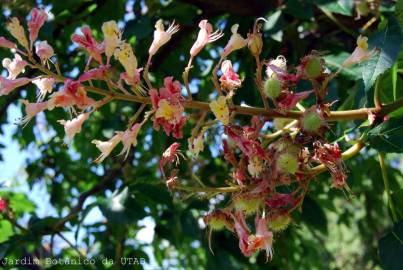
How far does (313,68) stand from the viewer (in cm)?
111

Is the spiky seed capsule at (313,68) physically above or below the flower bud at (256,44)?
below

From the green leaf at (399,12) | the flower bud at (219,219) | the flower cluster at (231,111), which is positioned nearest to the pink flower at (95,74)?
the flower cluster at (231,111)

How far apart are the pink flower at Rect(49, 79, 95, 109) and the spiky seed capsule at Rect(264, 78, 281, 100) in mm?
305

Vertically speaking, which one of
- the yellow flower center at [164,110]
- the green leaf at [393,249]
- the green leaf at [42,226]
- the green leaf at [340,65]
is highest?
the yellow flower center at [164,110]

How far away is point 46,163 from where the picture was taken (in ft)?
9.96

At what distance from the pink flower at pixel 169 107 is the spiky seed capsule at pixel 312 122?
0.21 meters

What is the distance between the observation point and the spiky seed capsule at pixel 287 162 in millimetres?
1066

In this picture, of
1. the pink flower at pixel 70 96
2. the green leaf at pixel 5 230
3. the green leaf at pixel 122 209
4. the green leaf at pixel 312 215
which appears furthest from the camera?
the green leaf at pixel 312 215

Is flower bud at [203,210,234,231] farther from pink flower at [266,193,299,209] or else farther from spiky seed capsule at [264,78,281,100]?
spiky seed capsule at [264,78,281,100]

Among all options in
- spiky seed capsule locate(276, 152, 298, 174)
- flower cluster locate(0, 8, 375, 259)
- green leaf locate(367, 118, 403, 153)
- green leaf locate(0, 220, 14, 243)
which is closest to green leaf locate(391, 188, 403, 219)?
green leaf locate(367, 118, 403, 153)

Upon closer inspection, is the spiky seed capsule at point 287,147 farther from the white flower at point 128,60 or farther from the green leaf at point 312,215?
the green leaf at point 312,215

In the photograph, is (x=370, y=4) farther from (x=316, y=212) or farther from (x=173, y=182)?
(x=173, y=182)

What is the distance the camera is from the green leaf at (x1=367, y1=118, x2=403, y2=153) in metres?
1.21

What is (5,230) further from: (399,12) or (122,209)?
(399,12)
